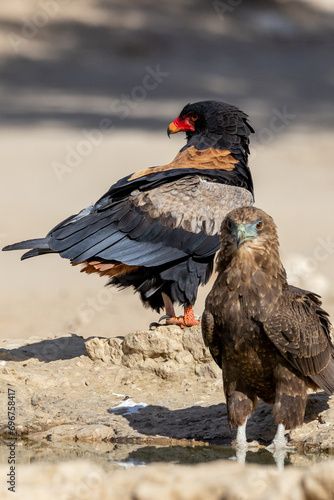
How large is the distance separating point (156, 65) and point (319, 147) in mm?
8927

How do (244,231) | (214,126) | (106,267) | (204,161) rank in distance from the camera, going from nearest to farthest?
(244,231) → (106,267) → (204,161) → (214,126)

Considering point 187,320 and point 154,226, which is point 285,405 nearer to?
point 187,320

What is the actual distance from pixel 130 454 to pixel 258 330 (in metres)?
0.97

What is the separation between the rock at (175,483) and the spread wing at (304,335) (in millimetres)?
1650

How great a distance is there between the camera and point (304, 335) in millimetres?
5012

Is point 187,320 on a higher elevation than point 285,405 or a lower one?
higher

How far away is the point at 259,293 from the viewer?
4.96 m

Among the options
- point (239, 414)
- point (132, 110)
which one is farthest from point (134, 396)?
point (132, 110)

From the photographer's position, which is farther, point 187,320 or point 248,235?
point 187,320

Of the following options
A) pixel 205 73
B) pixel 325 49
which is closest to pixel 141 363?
pixel 205 73

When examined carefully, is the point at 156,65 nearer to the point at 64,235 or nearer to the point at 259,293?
the point at 64,235

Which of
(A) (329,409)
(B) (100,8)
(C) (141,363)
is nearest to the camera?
(A) (329,409)

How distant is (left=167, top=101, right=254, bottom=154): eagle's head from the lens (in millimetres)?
7684

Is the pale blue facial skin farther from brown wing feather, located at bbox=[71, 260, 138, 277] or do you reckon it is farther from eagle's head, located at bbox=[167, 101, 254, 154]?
eagle's head, located at bbox=[167, 101, 254, 154]
